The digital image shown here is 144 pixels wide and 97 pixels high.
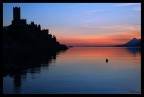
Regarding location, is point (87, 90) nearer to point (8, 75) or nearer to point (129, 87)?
point (129, 87)

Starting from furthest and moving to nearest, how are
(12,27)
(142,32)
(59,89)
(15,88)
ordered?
(12,27) → (15,88) → (59,89) → (142,32)

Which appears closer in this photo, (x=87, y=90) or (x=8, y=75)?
(x=87, y=90)

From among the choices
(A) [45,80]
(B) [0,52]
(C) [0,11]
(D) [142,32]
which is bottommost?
(A) [45,80]

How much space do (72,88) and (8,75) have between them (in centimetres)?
993

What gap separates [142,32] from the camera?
186 centimetres

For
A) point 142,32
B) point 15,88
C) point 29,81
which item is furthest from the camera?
point 29,81

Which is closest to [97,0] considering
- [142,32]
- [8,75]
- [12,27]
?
[142,32]

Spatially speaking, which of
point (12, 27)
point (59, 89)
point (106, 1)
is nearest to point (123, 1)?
point (106, 1)

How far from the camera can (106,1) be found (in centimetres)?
186

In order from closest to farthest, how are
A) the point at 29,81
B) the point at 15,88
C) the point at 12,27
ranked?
the point at 15,88 → the point at 29,81 → the point at 12,27

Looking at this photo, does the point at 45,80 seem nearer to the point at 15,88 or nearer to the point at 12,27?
the point at 15,88

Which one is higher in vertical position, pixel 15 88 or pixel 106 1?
pixel 106 1

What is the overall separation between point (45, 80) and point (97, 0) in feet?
84.9

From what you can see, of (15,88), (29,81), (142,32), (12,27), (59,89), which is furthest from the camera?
(12,27)
